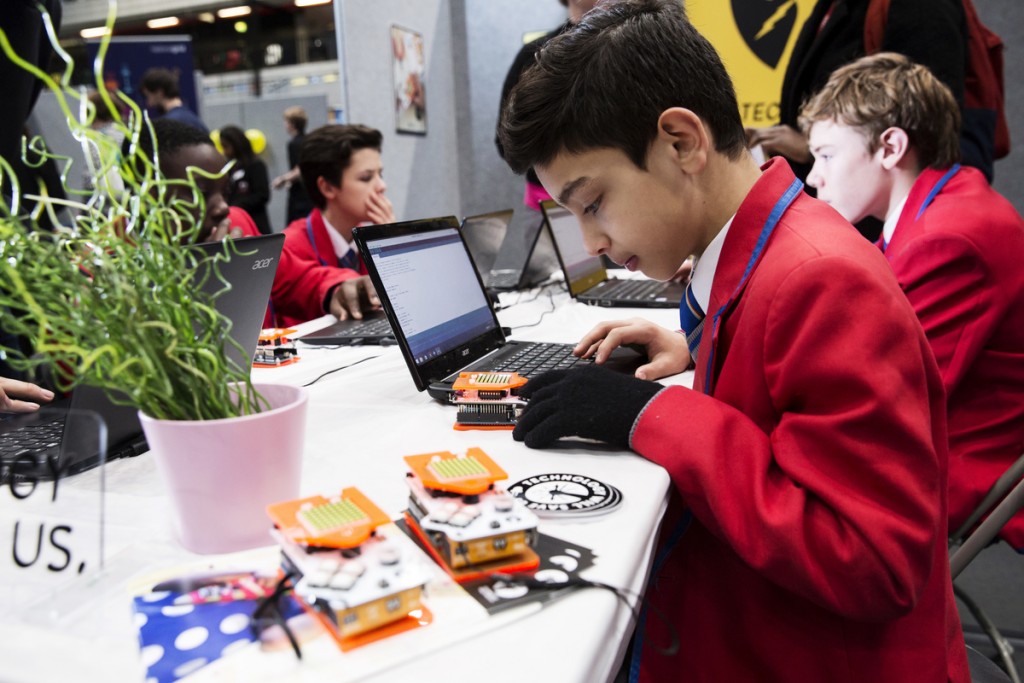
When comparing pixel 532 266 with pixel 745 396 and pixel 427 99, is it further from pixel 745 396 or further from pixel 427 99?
pixel 427 99

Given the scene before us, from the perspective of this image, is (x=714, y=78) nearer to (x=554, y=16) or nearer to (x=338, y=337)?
(x=338, y=337)

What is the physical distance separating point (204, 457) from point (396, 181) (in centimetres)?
350

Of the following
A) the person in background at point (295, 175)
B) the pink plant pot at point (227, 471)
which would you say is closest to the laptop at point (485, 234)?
the pink plant pot at point (227, 471)

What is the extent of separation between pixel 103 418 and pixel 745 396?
64 cm

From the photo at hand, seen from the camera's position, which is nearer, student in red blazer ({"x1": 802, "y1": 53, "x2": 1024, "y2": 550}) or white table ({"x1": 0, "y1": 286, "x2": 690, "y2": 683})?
white table ({"x1": 0, "y1": 286, "x2": 690, "y2": 683})

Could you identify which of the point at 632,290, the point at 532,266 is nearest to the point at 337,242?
the point at 532,266

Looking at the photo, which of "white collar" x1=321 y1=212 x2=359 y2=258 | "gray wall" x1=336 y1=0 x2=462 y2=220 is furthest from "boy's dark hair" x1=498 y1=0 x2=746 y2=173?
"gray wall" x1=336 y1=0 x2=462 y2=220

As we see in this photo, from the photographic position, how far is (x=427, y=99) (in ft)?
13.9

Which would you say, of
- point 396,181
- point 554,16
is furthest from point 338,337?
point 554,16

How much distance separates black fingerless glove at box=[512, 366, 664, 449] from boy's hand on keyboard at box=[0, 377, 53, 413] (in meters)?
0.69

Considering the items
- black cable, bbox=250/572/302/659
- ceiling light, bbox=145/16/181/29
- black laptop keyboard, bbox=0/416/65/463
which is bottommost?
black laptop keyboard, bbox=0/416/65/463

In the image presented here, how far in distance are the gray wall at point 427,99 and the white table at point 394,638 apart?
2.86m

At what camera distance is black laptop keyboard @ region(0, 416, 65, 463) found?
0.83 meters

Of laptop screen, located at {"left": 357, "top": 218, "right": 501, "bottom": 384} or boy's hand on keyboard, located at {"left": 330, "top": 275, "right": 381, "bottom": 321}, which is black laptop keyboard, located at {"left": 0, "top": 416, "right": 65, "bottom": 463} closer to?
laptop screen, located at {"left": 357, "top": 218, "right": 501, "bottom": 384}
